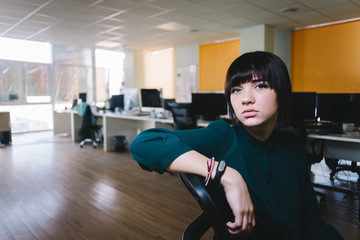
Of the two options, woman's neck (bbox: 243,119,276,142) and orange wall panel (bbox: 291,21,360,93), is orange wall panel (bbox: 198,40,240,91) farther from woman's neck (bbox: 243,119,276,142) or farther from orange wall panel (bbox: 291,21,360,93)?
woman's neck (bbox: 243,119,276,142)

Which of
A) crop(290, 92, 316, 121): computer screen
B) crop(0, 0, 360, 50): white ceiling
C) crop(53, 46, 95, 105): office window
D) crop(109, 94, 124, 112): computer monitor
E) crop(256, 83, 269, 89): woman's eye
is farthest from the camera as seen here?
crop(53, 46, 95, 105): office window

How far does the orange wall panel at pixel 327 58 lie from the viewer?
5.88m

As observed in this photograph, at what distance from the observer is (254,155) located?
87cm

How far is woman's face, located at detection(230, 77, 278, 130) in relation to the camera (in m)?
0.75

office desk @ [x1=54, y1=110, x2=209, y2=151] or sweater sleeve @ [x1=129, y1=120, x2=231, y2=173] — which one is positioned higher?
sweater sleeve @ [x1=129, y1=120, x2=231, y2=173]

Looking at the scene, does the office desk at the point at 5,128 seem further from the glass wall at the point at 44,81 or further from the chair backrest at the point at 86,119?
the chair backrest at the point at 86,119

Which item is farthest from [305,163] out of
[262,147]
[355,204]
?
[355,204]

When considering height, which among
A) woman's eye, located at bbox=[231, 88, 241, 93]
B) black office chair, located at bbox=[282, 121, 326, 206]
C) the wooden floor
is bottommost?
the wooden floor

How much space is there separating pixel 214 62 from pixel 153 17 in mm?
3086

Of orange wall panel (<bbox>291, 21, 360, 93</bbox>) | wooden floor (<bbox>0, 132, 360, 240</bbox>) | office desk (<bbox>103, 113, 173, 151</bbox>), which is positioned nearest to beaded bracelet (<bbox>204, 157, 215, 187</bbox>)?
wooden floor (<bbox>0, 132, 360, 240</bbox>)

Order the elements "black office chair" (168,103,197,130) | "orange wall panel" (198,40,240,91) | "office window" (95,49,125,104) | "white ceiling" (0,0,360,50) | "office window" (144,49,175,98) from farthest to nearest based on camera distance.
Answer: "office window" (95,49,125,104) → "office window" (144,49,175,98) → "orange wall panel" (198,40,240,91) → "white ceiling" (0,0,360,50) → "black office chair" (168,103,197,130)

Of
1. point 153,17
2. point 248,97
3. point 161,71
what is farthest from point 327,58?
point 248,97

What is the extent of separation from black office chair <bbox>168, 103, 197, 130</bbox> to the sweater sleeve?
10.8 ft

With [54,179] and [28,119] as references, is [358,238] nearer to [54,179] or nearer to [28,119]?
[54,179]
